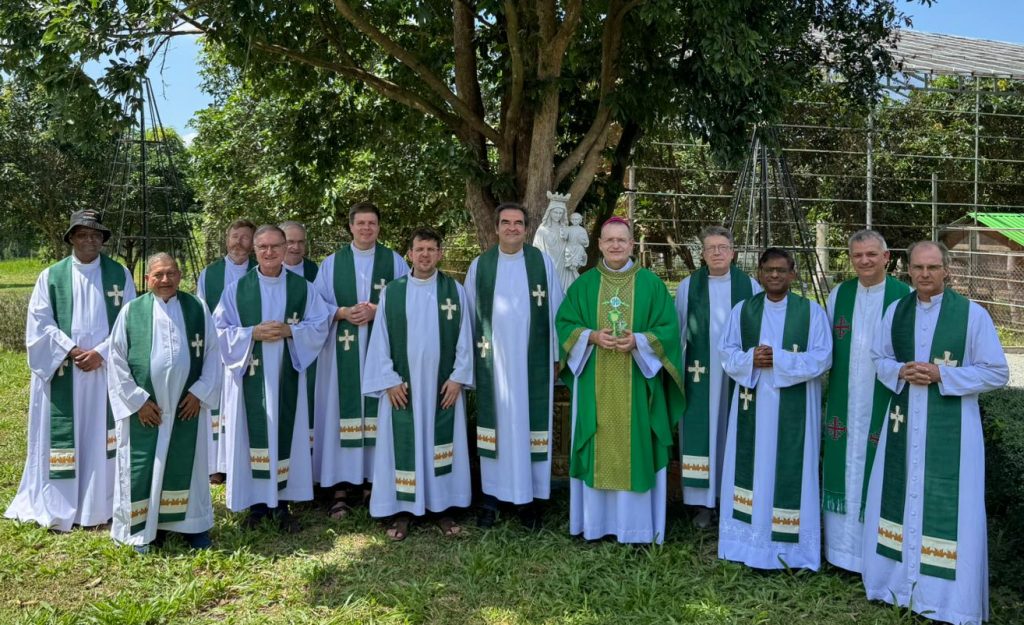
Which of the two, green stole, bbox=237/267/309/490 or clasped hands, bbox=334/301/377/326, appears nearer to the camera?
green stole, bbox=237/267/309/490

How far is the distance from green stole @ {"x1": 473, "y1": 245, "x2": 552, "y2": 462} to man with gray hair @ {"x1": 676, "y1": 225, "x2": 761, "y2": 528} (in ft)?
3.01

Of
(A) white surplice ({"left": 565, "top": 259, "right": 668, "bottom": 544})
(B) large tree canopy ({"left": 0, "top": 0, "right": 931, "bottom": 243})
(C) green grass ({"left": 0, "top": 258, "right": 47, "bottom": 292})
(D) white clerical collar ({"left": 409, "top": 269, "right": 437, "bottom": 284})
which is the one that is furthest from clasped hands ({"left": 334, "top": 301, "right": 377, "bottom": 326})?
(C) green grass ({"left": 0, "top": 258, "right": 47, "bottom": 292})

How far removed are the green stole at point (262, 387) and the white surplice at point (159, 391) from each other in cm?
35

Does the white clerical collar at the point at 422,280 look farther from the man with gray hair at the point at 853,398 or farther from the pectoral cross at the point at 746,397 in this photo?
the man with gray hair at the point at 853,398

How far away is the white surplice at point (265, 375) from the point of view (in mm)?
5375

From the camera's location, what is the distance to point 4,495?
20.6ft

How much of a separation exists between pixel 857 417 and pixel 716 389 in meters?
0.92

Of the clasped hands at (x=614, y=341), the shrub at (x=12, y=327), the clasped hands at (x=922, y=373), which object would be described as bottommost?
the shrub at (x=12, y=327)

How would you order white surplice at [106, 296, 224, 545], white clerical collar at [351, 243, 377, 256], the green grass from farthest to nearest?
1. the green grass
2. white clerical collar at [351, 243, 377, 256]
3. white surplice at [106, 296, 224, 545]

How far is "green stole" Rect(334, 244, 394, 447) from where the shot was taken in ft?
19.1

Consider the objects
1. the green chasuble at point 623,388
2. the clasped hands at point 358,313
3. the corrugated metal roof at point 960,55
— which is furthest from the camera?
the corrugated metal roof at point 960,55

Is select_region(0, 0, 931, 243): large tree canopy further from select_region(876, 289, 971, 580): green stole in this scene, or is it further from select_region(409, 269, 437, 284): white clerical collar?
select_region(876, 289, 971, 580): green stole

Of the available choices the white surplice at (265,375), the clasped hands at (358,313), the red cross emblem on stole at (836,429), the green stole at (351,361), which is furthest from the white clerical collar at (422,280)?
the red cross emblem on stole at (836,429)

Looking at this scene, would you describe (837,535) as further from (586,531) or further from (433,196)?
(433,196)
